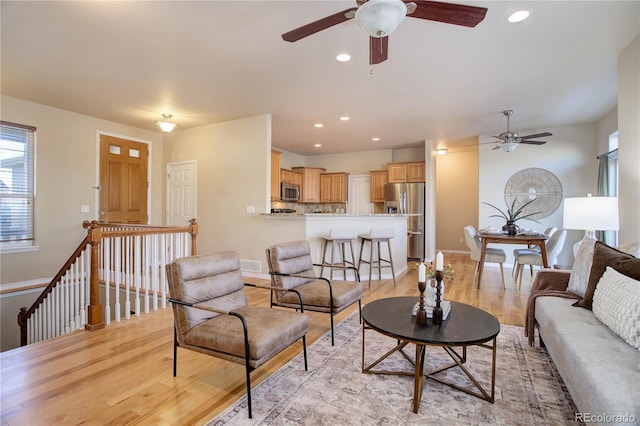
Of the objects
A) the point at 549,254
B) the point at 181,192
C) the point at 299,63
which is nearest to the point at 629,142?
the point at 549,254

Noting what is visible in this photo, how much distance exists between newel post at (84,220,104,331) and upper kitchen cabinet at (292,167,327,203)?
561cm

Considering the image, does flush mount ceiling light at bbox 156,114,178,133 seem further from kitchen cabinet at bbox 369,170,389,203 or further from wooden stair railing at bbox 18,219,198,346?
kitchen cabinet at bbox 369,170,389,203

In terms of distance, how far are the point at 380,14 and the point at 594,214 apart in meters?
2.88

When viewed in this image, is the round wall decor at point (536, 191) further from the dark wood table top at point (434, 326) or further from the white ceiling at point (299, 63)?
the dark wood table top at point (434, 326)

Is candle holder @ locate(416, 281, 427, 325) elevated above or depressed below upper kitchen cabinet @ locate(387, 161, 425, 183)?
below

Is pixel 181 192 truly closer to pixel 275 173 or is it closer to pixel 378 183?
pixel 275 173

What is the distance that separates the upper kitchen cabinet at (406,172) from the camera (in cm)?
744

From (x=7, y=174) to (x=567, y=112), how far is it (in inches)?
342

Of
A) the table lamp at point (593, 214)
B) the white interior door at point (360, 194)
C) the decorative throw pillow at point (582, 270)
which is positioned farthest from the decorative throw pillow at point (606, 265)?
the white interior door at point (360, 194)

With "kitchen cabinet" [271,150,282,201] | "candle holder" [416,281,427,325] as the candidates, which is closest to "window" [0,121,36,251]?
"kitchen cabinet" [271,150,282,201]

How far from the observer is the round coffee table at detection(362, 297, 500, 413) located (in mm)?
1835

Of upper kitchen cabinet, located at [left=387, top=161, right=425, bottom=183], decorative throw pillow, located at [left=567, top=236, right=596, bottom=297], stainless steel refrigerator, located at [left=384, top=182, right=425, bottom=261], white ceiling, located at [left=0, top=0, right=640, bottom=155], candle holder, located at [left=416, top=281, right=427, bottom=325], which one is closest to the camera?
candle holder, located at [left=416, top=281, right=427, bottom=325]

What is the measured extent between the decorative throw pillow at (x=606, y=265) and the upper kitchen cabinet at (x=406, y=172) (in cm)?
518

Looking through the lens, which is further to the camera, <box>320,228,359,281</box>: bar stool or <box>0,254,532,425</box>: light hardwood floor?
<box>320,228,359,281</box>: bar stool
